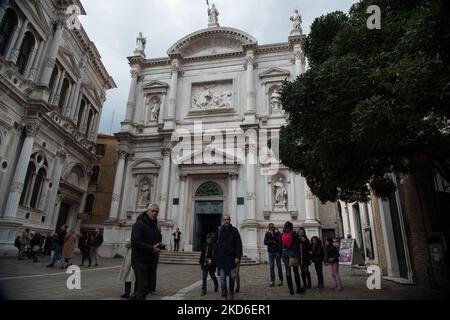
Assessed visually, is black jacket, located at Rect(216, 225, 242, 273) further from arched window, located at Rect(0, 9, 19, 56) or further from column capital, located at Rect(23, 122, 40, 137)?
arched window, located at Rect(0, 9, 19, 56)

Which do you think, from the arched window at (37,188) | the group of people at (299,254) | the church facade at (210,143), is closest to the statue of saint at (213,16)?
the church facade at (210,143)

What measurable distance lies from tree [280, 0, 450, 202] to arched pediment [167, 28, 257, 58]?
52.6ft

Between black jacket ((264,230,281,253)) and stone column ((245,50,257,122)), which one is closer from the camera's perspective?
black jacket ((264,230,281,253))

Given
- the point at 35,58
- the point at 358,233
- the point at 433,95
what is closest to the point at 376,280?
the point at 433,95

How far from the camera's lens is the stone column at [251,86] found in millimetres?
20328

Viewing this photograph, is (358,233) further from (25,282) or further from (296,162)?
(25,282)

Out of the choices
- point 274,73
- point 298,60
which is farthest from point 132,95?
point 298,60

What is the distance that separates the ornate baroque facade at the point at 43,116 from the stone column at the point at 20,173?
41 millimetres

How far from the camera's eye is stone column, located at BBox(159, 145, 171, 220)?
768 inches

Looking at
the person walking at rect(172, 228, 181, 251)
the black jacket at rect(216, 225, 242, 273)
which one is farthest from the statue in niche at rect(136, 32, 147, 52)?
the black jacket at rect(216, 225, 242, 273)

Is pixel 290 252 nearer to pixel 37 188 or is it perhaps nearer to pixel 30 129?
pixel 30 129

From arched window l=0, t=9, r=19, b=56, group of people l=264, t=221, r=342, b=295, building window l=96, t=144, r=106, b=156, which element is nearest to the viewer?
group of people l=264, t=221, r=342, b=295

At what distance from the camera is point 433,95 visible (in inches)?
181

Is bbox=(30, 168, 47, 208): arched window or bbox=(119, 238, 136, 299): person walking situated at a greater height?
bbox=(30, 168, 47, 208): arched window
